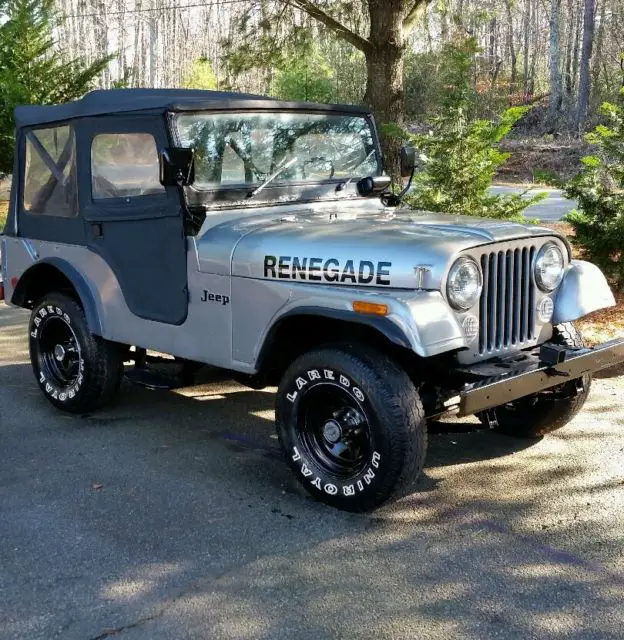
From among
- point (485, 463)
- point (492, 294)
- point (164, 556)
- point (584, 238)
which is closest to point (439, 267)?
point (492, 294)

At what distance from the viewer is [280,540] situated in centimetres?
367

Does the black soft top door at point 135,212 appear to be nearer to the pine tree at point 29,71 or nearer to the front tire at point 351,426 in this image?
the front tire at point 351,426

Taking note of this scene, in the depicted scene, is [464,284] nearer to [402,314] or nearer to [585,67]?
[402,314]

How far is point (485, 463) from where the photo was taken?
180 inches

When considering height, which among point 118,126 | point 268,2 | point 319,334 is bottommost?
point 319,334

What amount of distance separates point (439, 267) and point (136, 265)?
198 centimetres

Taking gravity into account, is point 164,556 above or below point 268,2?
below

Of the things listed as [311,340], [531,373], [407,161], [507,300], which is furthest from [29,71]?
[531,373]

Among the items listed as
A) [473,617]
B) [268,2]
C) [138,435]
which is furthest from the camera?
[268,2]

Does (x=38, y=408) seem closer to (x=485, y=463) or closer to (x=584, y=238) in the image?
(x=485, y=463)

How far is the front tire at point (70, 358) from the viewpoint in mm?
5188

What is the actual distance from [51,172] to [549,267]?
3.26 metres

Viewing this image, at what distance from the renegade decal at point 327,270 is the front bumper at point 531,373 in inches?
24.9

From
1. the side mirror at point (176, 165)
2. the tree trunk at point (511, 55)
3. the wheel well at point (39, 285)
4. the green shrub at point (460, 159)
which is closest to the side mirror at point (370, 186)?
the side mirror at point (176, 165)
